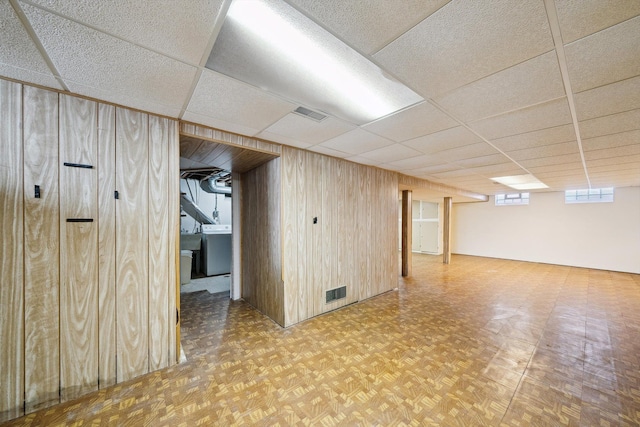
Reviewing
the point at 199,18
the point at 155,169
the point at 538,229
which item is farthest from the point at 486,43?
the point at 538,229

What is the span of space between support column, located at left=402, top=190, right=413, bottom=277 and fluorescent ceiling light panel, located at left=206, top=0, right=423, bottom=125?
418cm

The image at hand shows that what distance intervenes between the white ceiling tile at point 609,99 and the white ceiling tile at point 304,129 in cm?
175

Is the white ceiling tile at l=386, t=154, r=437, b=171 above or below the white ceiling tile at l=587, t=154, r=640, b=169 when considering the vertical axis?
above

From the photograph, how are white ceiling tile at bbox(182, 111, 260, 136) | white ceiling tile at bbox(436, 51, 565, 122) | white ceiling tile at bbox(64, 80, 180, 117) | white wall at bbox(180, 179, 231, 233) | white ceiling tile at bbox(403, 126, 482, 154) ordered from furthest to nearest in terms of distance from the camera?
white wall at bbox(180, 179, 231, 233) < white ceiling tile at bbox(403, 126, 482, 154) < white ceiling tile at bbox(182, 111, 260, 136) < white ceiling tile at bbox(64, 80, 180, 117) < white ceiling tile at bbox(436, 51, 565, 122)

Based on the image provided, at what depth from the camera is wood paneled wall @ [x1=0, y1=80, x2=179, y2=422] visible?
5.24 ft

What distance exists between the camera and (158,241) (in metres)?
2.12

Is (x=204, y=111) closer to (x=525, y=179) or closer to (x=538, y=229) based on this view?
(x=525, y=179)

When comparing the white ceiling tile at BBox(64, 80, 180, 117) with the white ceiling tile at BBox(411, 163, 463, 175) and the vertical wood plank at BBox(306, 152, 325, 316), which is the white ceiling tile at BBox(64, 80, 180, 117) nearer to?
the vertical wood plank at BBox(306, 152, 325, 316)

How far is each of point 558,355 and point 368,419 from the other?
91.1 inches

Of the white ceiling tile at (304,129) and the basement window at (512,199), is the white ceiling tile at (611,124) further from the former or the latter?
the basement window at (512,199)

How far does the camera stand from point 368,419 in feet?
5.28

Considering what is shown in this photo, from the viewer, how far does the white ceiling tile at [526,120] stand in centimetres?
190

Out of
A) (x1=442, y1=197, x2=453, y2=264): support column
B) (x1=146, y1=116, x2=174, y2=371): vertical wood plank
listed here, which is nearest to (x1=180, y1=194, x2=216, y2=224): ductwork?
(x1=146, y1=116, x2=174, y2=371): vertical wood plank

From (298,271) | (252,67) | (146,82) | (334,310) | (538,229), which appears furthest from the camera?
(538,229)
